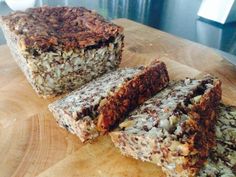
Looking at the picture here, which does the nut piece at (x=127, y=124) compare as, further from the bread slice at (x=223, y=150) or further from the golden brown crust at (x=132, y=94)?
the bread slice at (x=223, y=150)

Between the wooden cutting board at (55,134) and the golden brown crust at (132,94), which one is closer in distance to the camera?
the wooden cutting board at (55,134)

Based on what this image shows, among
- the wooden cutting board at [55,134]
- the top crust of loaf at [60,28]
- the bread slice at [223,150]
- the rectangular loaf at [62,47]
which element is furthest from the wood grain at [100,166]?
the top crust of loaf at [60,28]

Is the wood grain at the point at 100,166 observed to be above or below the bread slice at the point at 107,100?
below

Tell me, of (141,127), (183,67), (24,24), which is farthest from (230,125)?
(24,24)

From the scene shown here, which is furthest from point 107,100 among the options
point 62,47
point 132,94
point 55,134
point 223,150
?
point 223,150

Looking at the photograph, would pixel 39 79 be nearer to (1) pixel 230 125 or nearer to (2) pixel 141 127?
(2) pixel 141 127

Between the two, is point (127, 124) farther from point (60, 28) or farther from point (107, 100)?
point (60, 28)
